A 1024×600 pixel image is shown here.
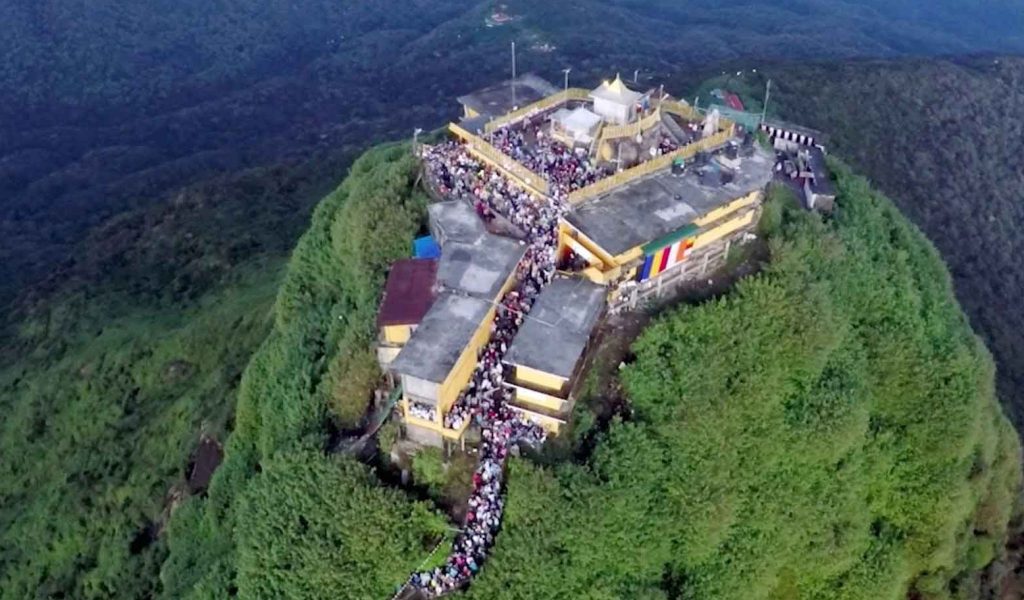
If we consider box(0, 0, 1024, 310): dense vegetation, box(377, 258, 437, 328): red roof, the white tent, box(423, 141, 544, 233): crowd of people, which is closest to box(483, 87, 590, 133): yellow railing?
box(423, 141, 544, 233): crowd of people

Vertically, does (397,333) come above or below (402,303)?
below

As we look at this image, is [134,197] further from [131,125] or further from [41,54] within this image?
[41,54]

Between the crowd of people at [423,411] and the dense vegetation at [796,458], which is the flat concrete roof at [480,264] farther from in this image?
the dense vegetation at [796,458]

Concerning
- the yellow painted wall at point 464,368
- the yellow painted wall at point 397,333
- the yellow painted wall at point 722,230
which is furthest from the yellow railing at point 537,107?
the yellow painted wall at point 397,333

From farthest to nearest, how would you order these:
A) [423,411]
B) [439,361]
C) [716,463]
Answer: [716,463] → [423,411] → [439,361]

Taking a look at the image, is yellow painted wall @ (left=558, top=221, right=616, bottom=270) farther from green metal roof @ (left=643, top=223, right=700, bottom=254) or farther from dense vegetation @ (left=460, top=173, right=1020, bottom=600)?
dense vegetation @ (left=460, top=173, right=1020, bottom=600)

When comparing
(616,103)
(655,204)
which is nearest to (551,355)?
(655,204)

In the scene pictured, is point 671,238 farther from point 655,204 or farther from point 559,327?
point 559,327
